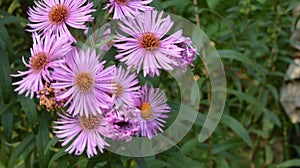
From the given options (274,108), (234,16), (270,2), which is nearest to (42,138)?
(234,16)

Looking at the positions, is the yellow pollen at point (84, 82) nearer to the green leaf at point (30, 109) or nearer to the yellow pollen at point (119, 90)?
the yellow pollen at point (119, 90)

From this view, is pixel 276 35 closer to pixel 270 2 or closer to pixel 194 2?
pixel 270 2

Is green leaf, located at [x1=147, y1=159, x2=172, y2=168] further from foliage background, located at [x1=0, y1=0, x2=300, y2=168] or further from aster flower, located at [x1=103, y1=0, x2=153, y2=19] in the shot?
aster flower, located at [x1=103, y1=0, x2=153, y2=19]

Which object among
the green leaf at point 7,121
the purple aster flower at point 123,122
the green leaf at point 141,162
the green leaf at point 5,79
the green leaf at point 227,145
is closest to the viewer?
the purple aster flower at point 123,122

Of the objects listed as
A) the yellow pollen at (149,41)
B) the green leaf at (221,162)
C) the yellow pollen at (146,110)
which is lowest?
the green leaf at (221,162)

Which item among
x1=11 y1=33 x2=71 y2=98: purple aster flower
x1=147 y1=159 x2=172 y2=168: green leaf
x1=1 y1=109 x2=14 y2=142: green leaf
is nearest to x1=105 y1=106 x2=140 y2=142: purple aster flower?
x1=11 y1=33 x2=71 y2=98: purple aster flower

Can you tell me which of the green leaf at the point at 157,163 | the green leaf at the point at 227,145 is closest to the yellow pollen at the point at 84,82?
the green leaf at the point at 157,163

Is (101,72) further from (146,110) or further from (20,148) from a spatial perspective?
(20,148)

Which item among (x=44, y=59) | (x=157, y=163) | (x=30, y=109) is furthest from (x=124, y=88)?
(x=30, y=109)
